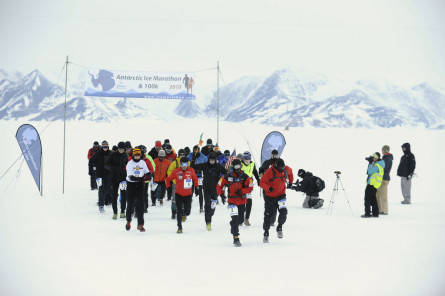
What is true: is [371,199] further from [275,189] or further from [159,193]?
[159,193]

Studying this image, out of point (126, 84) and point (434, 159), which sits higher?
point (126, 84)

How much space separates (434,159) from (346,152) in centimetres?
618

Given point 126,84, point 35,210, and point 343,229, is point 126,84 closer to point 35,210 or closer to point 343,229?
point 35,210

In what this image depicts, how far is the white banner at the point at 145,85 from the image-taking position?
75.8ft

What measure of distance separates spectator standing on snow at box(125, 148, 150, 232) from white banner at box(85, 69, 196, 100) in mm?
12704

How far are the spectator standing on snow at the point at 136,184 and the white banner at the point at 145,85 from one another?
41.7 feet

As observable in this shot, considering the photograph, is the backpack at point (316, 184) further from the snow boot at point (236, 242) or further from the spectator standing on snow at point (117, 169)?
the snow boot at point (236, 242)

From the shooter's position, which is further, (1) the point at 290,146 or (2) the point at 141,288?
(1) the point at 290,146

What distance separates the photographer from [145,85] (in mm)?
23812

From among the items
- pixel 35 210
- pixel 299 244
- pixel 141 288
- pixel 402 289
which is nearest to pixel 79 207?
pixel 35 210

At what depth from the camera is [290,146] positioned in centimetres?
3969

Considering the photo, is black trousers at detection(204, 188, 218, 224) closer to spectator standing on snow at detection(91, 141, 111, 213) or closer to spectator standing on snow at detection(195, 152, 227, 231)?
spectator standing on snow at detection(195, 152, 227, 231)

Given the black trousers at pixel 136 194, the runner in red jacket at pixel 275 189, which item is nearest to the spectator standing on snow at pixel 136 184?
the black trousers at pixel 136 194

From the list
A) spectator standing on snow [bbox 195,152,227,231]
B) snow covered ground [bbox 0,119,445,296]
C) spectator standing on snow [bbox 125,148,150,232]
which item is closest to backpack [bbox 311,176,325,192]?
snow covered ground [bbox 0,119,445,296]
